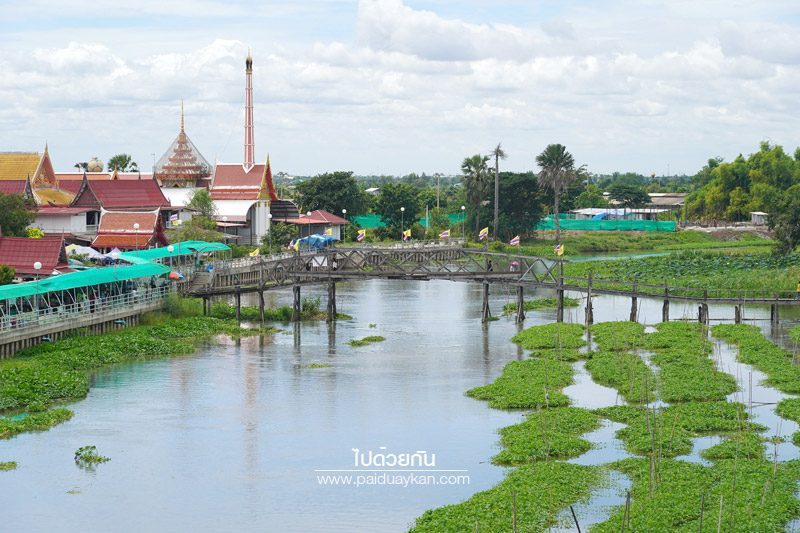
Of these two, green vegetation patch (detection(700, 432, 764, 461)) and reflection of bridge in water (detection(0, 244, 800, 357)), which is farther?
reflection of bridge in water (detection(0, 244, 800, 357))

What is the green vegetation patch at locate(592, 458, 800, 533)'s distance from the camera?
2816cm

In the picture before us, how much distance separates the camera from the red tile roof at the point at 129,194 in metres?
87.9

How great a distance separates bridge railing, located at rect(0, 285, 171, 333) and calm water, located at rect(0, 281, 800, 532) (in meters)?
4.22

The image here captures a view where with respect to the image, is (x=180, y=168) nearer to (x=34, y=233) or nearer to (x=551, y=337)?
(x=34, y=233)

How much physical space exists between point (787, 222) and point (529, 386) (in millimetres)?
45570

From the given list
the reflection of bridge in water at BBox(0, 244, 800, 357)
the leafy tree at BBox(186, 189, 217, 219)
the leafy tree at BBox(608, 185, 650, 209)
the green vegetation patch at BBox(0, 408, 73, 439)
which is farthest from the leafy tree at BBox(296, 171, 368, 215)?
the green vegetation patch at BBox(0, 408, 73, 439)

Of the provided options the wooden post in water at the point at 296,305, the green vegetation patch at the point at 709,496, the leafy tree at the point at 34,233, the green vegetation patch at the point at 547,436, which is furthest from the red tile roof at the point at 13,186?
the green vegetation patch at the point at 709,496

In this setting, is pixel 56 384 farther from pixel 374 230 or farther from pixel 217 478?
pixel 374 230

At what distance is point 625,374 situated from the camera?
45.8 metres

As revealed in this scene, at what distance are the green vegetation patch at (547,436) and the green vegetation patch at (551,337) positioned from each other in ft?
45.9

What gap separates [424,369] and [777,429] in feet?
55.6

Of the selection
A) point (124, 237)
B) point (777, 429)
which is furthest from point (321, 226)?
point (777, 429)

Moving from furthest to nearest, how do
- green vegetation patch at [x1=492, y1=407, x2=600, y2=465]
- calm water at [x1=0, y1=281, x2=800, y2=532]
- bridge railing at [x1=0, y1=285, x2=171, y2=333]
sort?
1. bridge railing at [x1=0, y1=285, x2=171, y2=333]
2. green vegetation patch at [x1=492, y1=407, x2=600, y2=465]
3. calm water at [x1=0, y1=281, x2=800, y2=532]

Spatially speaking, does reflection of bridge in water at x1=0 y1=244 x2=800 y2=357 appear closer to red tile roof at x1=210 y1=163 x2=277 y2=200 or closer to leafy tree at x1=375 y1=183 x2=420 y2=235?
red tile roof at x1=210 y1=163 x2=277 y2=200
